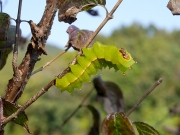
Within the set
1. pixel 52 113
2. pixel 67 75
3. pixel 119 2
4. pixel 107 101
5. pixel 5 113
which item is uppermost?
pixel 119 2

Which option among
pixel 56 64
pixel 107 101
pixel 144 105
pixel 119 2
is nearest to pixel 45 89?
pixel 119 2

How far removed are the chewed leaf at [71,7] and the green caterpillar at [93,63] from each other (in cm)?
8

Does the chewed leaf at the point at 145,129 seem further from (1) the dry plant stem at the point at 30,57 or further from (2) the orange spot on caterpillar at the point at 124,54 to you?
(1) the dry plant stem at the point at 30,57

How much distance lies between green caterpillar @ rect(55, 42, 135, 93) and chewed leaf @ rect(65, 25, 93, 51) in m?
0.08

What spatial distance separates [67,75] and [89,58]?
55mm

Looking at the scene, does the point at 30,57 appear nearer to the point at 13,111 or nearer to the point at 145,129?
the point at 13,111

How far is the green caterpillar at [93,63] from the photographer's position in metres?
0.80

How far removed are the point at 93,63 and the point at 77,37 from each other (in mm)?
100

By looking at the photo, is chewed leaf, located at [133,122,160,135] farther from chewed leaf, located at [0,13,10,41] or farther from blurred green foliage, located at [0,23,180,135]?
blurred green foliage, located at [0,23,180,135]

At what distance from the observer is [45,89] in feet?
2.36

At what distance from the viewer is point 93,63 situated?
84 centimetres

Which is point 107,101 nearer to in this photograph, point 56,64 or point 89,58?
point 89,58

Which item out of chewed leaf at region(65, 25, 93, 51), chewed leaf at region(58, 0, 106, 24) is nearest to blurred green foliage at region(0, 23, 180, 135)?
chewed leaf at region(65, 25, 93, 51)

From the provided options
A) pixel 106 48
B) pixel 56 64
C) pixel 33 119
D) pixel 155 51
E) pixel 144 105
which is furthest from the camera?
pixel 155 51
